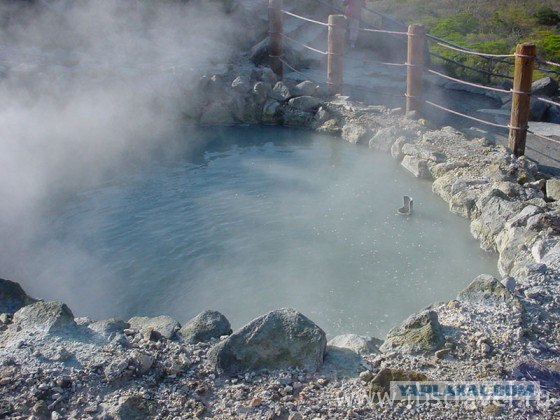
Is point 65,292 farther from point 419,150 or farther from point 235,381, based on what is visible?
point 419,150

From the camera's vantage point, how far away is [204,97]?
902 centimetres

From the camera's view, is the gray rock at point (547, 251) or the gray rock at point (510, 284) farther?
the gray rock at point (547, 251)

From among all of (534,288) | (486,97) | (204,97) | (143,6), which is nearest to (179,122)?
(204,97)

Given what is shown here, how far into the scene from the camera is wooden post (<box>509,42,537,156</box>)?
20.6 ft

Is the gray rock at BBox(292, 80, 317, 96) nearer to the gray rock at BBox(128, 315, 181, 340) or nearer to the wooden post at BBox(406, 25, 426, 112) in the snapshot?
the wooden post at BBox(406, 25, 426, 112)

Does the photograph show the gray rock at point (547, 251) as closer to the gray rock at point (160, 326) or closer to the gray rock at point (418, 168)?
the gray rock at point (418, 168)

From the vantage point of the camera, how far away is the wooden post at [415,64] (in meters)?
7.64

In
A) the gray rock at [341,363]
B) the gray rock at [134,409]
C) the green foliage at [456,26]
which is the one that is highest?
the green foliage at [456,26]

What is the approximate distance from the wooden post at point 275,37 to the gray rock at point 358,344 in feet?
21.5

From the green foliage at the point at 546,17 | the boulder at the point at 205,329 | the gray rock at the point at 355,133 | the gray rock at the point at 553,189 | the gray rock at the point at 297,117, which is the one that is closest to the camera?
the boulder at the point at 205,329

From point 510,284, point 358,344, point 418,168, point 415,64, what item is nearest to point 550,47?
point 415,64

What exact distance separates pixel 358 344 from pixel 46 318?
172cm

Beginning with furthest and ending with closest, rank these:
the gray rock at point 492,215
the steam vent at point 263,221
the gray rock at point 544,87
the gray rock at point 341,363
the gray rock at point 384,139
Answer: the gray rock at point 544,87 < the gray rock at point 384,139 < the gray rock at point 492,215 < the gray rock at point 341,363 < the steam vent at point 263,221

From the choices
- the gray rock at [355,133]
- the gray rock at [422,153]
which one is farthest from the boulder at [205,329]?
the gray rock at [355,133]
